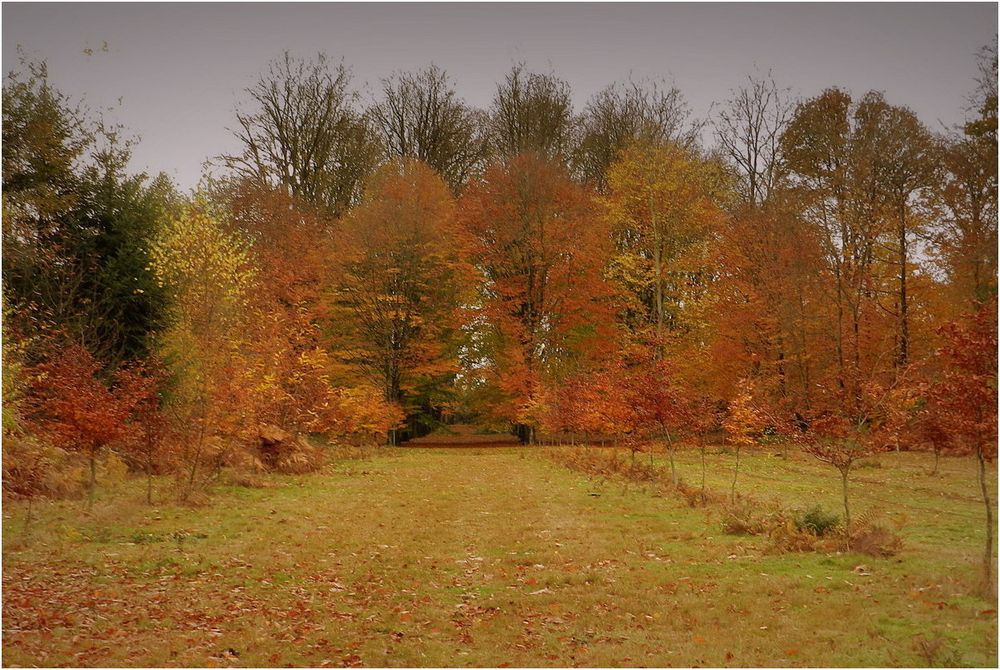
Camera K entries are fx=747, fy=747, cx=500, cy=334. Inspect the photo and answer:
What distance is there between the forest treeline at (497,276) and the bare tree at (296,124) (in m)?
0.11

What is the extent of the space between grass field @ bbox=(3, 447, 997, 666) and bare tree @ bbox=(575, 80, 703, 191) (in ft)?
79.7

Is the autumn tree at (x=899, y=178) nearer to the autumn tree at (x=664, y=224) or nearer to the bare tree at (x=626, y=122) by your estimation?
the autumn tree at (x=664, y=224)

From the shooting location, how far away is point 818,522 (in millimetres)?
9859

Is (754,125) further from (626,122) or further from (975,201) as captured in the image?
(975,201)

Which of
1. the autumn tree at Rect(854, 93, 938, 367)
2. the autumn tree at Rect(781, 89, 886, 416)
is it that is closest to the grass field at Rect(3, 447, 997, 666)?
the autumn tree at Rect(854, 93, 938, 367)

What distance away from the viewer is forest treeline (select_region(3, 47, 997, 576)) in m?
12.3

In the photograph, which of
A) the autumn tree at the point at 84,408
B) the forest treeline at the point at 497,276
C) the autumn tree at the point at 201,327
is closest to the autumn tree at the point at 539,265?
the forest treeline at the point at 497,276

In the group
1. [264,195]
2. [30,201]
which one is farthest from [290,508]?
[264,195]

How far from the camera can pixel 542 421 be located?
84.8ft

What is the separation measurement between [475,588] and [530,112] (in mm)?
31004

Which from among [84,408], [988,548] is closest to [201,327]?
[84,408]

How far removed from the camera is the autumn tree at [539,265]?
3056 centimetres

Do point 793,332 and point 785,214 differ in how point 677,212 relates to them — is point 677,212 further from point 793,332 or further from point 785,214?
point 793,332

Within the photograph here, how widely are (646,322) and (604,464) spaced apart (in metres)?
12.4
